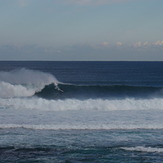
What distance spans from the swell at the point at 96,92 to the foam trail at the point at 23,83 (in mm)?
982

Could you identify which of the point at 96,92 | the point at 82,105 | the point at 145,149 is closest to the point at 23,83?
the point at 96,92

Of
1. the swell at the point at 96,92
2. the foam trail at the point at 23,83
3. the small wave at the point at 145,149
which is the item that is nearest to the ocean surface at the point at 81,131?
the small wave at the point at 145,149

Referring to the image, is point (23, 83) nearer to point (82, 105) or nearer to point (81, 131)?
point (82, 105)

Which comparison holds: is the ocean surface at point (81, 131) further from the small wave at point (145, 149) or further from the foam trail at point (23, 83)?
the foam trail at point (23, 83)

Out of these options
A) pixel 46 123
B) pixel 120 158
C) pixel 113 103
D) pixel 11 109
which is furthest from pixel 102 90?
pixel 120 158

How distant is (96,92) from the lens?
3712 cm

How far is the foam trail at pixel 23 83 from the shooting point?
33.8 meters

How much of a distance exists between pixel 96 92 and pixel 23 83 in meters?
7.82

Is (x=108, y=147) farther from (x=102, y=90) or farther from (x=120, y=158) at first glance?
(x=102, y=90)

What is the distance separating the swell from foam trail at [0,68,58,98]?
0.98 m

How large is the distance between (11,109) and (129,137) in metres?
10.4

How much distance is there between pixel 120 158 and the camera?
43.3ft

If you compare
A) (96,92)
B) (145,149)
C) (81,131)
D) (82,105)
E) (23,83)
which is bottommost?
(145,149)

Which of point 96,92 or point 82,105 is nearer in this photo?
point 82,105
